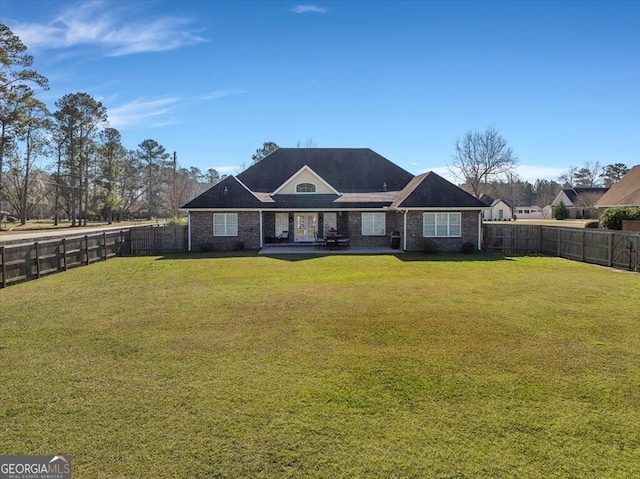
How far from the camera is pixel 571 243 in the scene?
18.7m

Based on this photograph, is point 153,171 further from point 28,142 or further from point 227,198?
point 227,198

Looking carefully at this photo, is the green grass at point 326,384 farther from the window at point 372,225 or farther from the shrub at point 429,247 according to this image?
the window at point 372,225

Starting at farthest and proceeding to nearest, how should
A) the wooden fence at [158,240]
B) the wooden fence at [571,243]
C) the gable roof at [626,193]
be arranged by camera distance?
the gable roof at [626,193] → the wooden fence at [158,240] → the wooden fence at [571,243]

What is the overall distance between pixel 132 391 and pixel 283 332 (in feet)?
9.69

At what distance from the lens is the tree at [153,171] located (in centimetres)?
6431

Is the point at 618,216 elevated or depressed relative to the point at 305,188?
depressed

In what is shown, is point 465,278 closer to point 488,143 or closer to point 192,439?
point 192,439

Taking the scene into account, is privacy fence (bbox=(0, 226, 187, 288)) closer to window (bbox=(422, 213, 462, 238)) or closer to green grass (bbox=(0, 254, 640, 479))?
green grass (bbox=(0, 254, 640, 479))

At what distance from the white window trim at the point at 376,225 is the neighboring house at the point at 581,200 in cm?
4410

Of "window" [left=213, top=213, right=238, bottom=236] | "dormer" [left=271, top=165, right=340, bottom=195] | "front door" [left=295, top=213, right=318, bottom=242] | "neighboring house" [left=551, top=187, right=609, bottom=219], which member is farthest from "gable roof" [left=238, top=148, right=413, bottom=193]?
"neighboring house" [left=551, top=187, right=609, bottom=219]

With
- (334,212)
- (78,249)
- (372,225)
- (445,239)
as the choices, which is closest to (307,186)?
(334,212)

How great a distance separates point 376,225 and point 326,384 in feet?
66.9

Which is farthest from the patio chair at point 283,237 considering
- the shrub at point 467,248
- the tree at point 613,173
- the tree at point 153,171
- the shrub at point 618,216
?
the tree at point 613,173

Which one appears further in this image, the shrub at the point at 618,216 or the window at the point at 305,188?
the window at the point at 305,188
